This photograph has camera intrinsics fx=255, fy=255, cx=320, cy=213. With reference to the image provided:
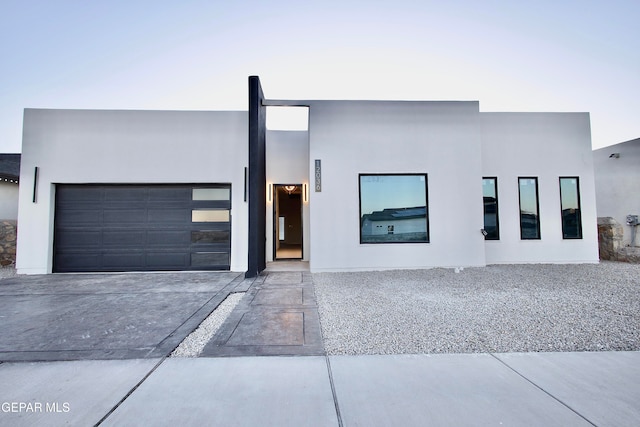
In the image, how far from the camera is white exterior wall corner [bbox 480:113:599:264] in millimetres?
6539

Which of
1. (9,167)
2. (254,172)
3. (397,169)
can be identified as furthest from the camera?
(9,167)

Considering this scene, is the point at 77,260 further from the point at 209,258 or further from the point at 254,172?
the point at 254,172

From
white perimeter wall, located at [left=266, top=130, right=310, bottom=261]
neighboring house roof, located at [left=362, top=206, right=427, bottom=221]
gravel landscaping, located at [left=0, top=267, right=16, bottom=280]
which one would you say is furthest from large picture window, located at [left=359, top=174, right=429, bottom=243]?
gravel landscaping, located at [left=0, top=267, right=16, bottom=280]

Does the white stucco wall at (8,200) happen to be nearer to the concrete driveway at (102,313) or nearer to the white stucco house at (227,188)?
the white stucco house at (227,188)

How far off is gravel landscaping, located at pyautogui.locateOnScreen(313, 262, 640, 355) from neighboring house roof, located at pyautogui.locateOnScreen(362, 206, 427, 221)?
1.31 metres

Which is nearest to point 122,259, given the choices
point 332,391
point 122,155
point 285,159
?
point 122,155

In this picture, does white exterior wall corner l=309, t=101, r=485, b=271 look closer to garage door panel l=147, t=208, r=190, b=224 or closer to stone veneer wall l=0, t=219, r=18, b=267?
garage door panel l=147, t=208, r=190, b=224

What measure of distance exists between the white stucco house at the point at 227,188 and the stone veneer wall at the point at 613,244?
4.24 m

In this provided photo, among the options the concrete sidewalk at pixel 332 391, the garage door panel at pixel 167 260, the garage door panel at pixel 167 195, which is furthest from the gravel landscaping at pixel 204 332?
the garage door panel at pixel 167 195

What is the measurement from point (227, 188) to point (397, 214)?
4133mm

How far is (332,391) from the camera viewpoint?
1.65m

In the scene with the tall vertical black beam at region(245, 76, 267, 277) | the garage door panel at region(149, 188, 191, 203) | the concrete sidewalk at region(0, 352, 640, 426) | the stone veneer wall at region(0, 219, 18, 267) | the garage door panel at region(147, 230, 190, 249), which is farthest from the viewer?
the stone veneer wall at region(0, 219, 18, 267)

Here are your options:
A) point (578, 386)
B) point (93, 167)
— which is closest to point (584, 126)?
point (578, 386)

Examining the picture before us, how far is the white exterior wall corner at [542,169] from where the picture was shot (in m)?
6.54
